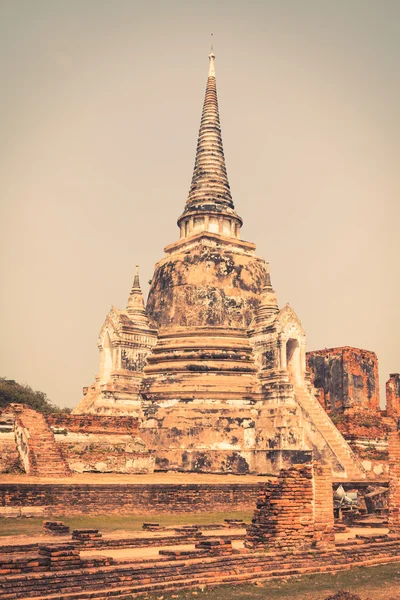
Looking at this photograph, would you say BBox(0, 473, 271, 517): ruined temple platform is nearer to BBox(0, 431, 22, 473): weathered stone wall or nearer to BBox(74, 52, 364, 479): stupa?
BBox(0, 431, 22, 473): weathered stone wall

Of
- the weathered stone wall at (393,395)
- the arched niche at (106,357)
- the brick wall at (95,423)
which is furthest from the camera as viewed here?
the weathered stone wall at (393,395)

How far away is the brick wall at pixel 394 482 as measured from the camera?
13.8m

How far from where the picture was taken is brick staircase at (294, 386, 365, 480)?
77.2ft

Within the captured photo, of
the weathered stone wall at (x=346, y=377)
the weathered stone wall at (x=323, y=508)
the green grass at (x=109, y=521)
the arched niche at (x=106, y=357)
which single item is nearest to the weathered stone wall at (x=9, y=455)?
the green grass at (x=109, y=521)

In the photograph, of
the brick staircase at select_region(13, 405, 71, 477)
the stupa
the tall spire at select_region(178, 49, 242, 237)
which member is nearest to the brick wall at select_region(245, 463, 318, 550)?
the brick staircase at select_region(13, 405, 71, 477)

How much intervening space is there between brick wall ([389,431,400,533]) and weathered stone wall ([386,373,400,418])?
17996 mm

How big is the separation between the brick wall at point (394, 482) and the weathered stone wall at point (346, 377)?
17.3 meters

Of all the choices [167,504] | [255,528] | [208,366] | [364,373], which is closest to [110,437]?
[208,366]

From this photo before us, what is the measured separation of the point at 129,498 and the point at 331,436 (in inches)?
379

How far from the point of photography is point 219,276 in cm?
2841

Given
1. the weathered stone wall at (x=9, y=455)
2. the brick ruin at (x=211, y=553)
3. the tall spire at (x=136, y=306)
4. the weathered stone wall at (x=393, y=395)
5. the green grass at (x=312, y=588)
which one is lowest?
the green grass at (x=312, y=588)

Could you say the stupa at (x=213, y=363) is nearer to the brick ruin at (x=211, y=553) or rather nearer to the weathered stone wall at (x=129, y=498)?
the weathered stone wall at (x=129, y=498)

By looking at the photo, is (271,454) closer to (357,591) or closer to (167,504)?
(167,504)

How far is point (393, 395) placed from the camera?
32.3m
